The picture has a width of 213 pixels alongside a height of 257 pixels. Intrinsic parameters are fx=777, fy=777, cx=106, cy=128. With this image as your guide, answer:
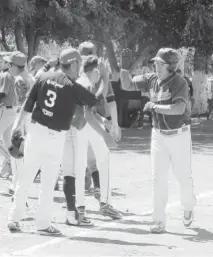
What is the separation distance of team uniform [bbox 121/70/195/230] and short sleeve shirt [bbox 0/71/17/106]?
265cm

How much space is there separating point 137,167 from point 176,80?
6338 mm

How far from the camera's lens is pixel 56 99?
7.73 m

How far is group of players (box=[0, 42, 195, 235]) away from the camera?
778 centimetres

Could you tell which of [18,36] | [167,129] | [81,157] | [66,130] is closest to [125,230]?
[81,157]

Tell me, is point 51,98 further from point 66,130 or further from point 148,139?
point 148,139

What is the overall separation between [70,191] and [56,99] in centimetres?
Answer: 124

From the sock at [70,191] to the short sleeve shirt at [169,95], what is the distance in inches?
44.7

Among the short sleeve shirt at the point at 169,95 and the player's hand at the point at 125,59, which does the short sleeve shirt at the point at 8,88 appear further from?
the short sleeve shirt at the point at 169,95

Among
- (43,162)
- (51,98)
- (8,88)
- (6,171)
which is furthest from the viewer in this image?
(6,171)

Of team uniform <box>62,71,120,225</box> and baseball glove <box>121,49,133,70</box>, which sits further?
baseball glove <box>121,49,133,70</box>

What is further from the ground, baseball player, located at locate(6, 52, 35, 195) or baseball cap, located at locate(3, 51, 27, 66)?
baseball cap, located at locate(3, 51, 27, 66)

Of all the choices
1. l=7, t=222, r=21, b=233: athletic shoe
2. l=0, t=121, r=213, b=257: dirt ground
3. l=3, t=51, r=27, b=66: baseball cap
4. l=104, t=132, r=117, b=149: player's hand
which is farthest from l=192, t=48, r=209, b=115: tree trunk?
l=7, t=222, r=21, b=233: athletic shoe

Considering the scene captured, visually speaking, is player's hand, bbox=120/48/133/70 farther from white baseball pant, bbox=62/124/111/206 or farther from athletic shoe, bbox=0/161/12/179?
athletic shoe, bbox=0/161/12/179

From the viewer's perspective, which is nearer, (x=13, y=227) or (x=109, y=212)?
(x=13, y=227)
